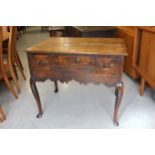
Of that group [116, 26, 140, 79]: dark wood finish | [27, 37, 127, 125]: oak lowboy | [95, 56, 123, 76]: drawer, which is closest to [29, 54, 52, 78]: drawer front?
[27, 37, 127, 125]: oak lowboy

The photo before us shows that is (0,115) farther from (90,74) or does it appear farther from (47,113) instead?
(90,74)

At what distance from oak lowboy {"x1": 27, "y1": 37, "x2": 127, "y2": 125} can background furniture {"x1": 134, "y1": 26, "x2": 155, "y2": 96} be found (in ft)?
1.22

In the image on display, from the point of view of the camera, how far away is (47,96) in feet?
7.41

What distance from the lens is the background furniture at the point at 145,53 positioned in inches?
67.3

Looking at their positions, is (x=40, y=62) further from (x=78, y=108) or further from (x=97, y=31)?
(x=97, y=31)

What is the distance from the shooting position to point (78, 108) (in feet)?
6.53

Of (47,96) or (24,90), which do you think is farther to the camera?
(24,90)

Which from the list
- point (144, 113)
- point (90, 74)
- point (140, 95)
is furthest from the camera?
point (140, 95)

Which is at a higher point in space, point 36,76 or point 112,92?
point 36,76

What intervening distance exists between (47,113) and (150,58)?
131cm

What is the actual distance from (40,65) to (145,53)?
3.89 ft

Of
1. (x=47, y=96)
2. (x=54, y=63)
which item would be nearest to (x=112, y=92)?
(x=47, y=96)

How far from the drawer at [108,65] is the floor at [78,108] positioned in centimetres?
61

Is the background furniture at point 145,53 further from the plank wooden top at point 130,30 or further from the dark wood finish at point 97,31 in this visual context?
the dark wood finish at point 97,31
